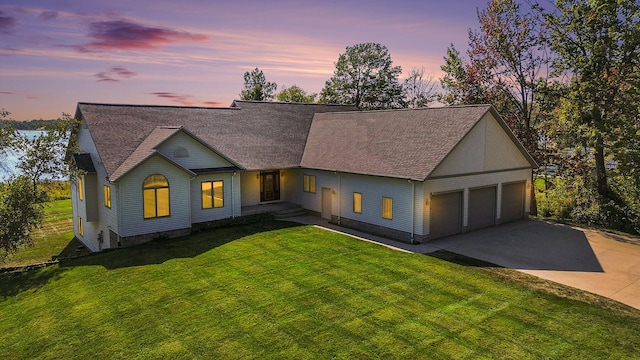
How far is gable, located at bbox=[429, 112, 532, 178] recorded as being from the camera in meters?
19.2

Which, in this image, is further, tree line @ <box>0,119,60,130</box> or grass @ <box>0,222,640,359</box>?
tree line @ <box>0,119,60,130</box>

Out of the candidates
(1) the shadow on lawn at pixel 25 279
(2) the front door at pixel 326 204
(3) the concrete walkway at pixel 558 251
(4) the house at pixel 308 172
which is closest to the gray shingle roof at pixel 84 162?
(4) the house at pixel 308 172

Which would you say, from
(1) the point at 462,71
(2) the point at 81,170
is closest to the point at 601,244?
(1) the point at 462,71

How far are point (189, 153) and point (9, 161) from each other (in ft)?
24.8

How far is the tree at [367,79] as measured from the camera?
157ft

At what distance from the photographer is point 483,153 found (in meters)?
20.6

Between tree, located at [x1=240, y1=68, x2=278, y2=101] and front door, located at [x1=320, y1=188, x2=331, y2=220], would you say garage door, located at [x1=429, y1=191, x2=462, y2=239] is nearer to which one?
front door, located at [x1=320, y1=188, x2=331, y2=220]

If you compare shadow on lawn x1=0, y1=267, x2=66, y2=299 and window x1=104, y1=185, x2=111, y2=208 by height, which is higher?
window x1=104, y1=185, x2=111, y2=208

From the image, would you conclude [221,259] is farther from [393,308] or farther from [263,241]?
[393,308]

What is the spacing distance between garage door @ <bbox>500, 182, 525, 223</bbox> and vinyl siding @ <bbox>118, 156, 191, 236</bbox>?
1672 centimetres

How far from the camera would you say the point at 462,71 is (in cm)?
3105

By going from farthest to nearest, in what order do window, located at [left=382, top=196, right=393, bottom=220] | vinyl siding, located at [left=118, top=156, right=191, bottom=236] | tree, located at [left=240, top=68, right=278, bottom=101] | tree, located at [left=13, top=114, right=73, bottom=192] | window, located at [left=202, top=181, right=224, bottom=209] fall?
tree, located at [left=240, top=68, right=278, bottom=101] → window, located at [left=202, top=181, right=224, bottom=209] → window, located at [left=382, top=196, right=393, bottom=220] → vinyl siding, located at [left=118, top=156, right=191, bottom=236] → tree, located at [left=13, top=114, right=73, bottom=192]

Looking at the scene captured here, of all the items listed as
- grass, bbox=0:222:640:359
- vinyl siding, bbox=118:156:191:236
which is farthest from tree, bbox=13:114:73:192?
grass, bbox=0:222:640:359

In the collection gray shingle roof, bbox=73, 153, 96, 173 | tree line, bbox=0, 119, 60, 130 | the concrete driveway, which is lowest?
the concrete driveway
